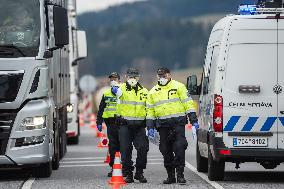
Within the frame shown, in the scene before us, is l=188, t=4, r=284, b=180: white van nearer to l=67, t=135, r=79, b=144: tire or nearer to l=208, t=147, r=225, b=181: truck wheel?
l=208, t=147, r=225, b=181: truck wheel

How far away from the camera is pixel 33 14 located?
18.2 m

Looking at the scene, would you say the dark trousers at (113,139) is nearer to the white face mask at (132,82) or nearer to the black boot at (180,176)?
the white face mask at (132,82)

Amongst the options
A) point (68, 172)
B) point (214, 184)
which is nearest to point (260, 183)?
point (214, 184)

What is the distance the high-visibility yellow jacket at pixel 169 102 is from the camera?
56.6 ft

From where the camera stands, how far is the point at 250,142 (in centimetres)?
1680

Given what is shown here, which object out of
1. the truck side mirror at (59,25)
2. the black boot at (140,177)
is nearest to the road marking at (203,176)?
the black boot at (140,177)

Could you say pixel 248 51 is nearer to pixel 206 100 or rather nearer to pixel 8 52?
→ pixel 206 100

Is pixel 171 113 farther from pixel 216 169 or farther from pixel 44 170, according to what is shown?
pixel 44 170

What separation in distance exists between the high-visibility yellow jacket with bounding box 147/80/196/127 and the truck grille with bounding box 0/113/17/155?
2268 mm

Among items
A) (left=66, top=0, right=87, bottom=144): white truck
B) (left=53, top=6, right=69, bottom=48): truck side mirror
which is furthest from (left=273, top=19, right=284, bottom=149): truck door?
(left=66, top=0, right=87, bottom=144): white truck

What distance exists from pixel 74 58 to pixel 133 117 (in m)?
12.7

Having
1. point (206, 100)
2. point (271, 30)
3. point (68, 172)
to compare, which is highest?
point (271, 30)

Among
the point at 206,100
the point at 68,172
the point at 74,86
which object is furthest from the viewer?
the point at 74,86

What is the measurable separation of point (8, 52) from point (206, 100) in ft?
11.0
